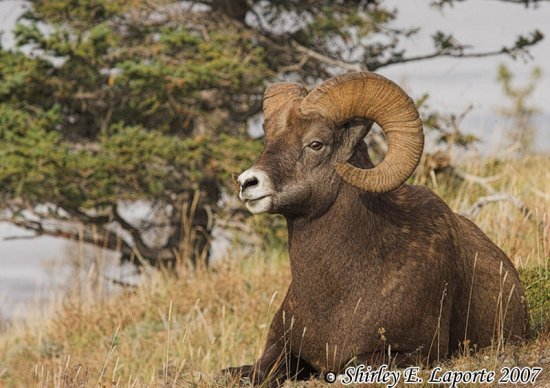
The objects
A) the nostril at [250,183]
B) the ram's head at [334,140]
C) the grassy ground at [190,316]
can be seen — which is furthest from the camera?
the grassy ground at [190,316]

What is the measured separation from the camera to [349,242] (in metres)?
5.13

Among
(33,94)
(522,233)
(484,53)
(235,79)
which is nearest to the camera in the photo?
(522,233)

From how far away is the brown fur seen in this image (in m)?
5.03

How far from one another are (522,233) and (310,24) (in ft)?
21.2

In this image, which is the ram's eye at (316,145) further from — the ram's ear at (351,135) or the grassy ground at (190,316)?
the grassy ground at (190,316)

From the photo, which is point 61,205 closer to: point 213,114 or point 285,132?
point 213,114

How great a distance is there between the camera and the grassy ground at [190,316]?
25.0 ft

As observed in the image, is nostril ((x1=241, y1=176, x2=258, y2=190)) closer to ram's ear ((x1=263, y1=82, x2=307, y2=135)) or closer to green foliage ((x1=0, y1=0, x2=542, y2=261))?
ram's ear ((x1=263, y1=82, x2=307, y2=135))

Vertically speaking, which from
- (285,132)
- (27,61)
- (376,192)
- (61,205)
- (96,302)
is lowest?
(96,302)

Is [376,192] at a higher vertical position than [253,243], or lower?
higher

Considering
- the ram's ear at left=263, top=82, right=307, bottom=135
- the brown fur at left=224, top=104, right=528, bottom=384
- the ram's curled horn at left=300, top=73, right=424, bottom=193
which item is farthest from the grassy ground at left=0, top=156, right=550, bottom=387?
the ram's ear at left=263, top=82, right=307, bottom=135

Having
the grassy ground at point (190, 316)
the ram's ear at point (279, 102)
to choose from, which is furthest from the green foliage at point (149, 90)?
the ram's ear at point (279, 102)

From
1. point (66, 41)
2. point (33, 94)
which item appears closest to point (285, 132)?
point (66, 41)

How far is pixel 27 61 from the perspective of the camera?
13289 mm
